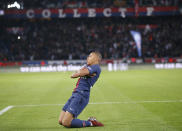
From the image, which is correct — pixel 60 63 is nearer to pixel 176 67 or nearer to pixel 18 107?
pixel 176 67

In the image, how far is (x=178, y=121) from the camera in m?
7.27

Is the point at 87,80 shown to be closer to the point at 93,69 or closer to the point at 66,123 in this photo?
the point at 93,69

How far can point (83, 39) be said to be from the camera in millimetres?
43562

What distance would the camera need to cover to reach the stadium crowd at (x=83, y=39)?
4109 centimetres

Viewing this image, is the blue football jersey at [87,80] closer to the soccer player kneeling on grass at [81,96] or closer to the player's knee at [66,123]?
the soccer player kneeling on grass at [81,96]

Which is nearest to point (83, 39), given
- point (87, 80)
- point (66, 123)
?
point (87, 80)

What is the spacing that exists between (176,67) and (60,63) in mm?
16387

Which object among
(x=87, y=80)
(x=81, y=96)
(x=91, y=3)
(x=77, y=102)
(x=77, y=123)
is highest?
(x=91, y=3)

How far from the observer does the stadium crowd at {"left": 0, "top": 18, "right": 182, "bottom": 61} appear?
41094 millimetres

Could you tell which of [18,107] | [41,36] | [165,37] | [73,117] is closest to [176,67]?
[165,37]

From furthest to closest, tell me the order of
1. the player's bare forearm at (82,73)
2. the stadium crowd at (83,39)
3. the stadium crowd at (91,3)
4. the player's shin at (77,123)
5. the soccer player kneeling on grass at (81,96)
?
the stadium crowd at (91,3), the stadium crowd at (83,39), the player's shin at (77,123), the soccer player kneeling on grass at (81,96), the player's bare forearm at (82,73)

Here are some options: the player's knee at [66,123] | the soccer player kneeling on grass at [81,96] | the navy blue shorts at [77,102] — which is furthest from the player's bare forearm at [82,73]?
the player's knee at [66,123]

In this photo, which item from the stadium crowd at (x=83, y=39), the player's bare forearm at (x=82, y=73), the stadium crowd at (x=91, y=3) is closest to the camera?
the player's bare forearm at (x=82, y=73)

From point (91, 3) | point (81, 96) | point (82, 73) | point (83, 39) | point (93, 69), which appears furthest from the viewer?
point (91, 3)
